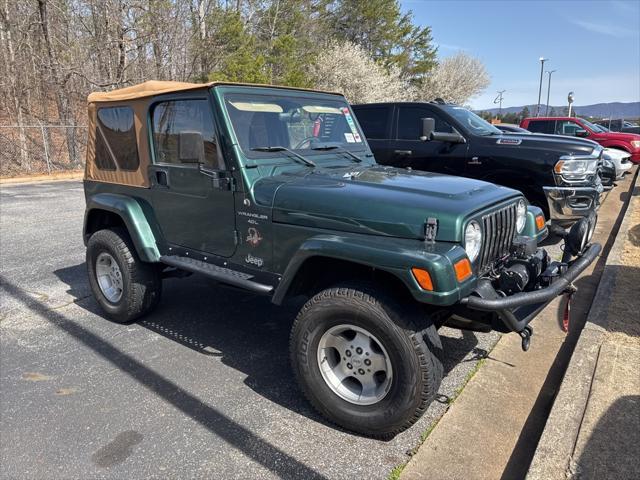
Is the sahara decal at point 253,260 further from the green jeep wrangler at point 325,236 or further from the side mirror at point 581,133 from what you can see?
the side mirror at point 581,133

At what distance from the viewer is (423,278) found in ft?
7.70

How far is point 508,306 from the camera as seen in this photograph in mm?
2463

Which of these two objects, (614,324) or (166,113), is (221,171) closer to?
(166,113)

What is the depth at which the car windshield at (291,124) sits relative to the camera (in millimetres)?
3311

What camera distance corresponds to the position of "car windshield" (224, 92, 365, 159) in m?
3.31

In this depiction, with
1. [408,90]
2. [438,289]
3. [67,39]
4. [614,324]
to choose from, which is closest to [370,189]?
[438,289]

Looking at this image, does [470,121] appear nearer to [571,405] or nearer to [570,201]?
[570,201]

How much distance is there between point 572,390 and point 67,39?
2044 cm

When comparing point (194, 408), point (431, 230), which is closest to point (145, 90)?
point (194, 408)

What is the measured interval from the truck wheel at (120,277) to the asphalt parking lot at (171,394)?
0.64ft

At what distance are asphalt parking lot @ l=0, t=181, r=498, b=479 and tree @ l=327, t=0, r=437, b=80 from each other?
1364 inches

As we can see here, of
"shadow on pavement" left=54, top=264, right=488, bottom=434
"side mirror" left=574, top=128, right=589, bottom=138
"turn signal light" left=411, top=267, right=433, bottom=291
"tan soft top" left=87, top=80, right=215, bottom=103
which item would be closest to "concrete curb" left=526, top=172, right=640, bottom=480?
"shadow on pavement" left=54, top=264, right=488, bottom=434

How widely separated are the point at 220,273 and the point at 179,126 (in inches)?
48.0

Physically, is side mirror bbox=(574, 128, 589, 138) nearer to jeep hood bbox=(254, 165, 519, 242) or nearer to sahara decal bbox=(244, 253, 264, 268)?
jeep hood bbox=(254, 165, 519, 242)
